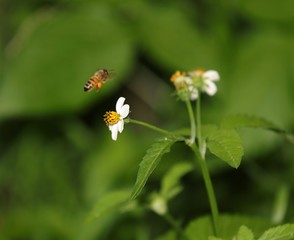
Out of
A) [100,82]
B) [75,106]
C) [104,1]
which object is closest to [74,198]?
[75,106]

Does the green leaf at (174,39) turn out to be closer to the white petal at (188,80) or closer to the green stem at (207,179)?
the white petal at (188,80)

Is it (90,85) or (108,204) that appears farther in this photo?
(108,204)

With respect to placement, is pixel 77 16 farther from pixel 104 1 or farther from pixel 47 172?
pixel 47 172

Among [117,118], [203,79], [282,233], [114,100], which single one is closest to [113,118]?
[117,118]

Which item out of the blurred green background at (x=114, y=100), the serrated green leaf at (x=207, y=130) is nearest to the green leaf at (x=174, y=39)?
the blurred green background at (x=114, y=100)

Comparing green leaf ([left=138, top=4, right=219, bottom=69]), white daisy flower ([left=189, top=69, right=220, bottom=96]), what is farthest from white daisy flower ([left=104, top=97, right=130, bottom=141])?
green leaf ([left=138, top=4, right=219, bottom=69])

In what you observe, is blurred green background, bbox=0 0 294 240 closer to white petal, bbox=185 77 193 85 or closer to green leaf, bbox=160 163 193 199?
green leaf, bbox=160 163 193 199

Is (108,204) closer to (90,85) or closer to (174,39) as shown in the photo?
(90,85)
